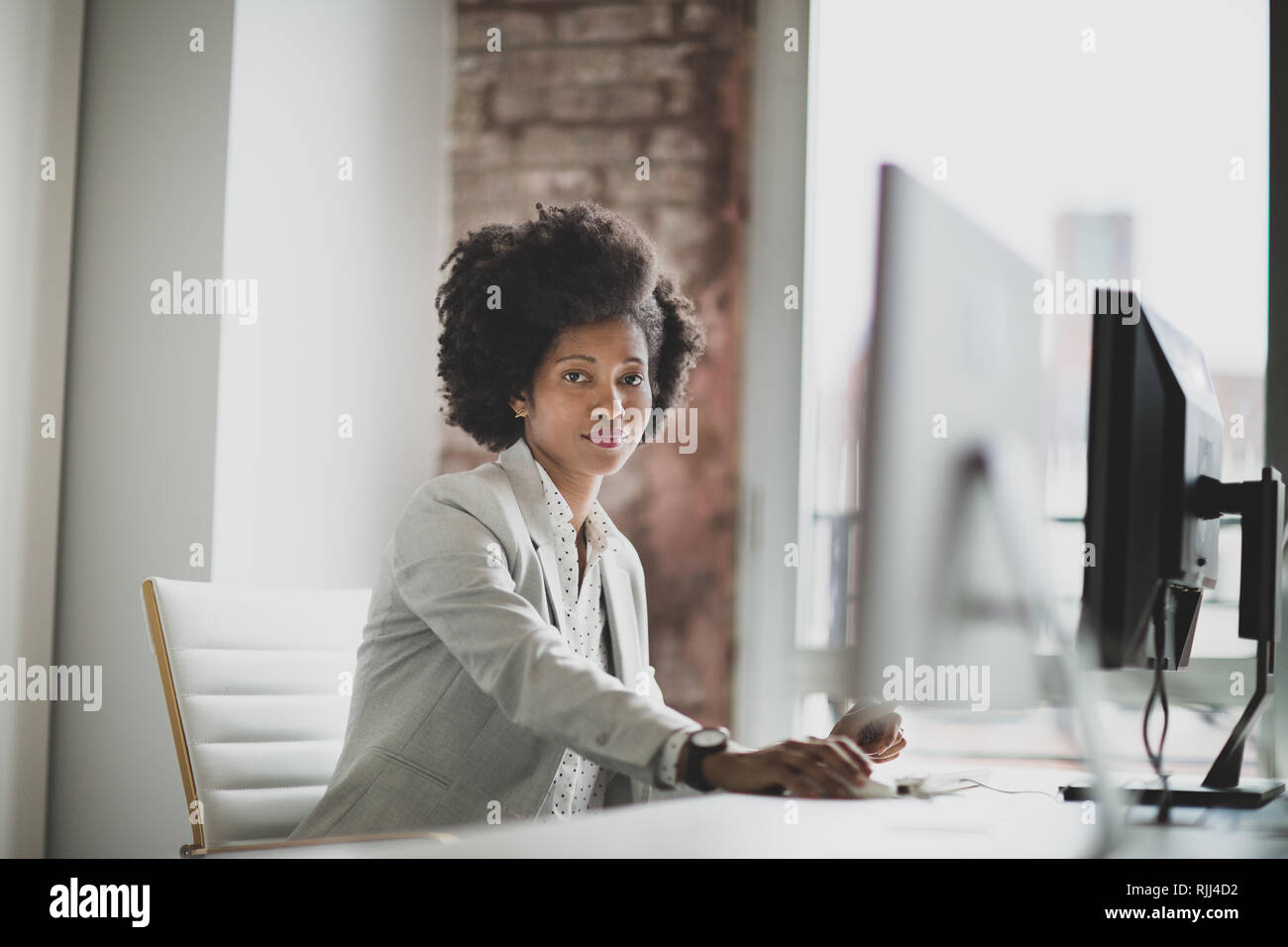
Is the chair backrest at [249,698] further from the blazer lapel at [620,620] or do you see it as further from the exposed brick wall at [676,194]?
the exposed brick wall at [676,194]

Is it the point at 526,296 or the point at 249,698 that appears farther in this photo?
the point at 526,296

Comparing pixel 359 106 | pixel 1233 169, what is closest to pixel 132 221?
pixel 359 106

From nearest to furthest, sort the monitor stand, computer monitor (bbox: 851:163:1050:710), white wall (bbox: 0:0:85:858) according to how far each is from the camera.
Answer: computer monitor (bbox: 851:163:1050:710), the monitor stand, white wall (bbox: 0:0:85:858)

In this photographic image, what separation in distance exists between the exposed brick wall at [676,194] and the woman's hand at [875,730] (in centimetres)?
132

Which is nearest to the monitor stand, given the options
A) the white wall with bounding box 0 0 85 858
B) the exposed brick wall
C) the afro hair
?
the afro hair

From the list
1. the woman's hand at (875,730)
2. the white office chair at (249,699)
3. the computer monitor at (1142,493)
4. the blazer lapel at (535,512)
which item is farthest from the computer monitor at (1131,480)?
the white office chair at (249,699)

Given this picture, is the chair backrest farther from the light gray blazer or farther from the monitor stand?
the monitor stand

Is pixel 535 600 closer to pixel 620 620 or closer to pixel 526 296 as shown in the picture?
pixel 620 620

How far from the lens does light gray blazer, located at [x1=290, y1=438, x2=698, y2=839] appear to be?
1178 mm

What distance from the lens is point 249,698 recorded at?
57.4 inches

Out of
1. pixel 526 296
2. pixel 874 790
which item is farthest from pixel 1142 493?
pixel 526 296

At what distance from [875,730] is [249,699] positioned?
799mm
